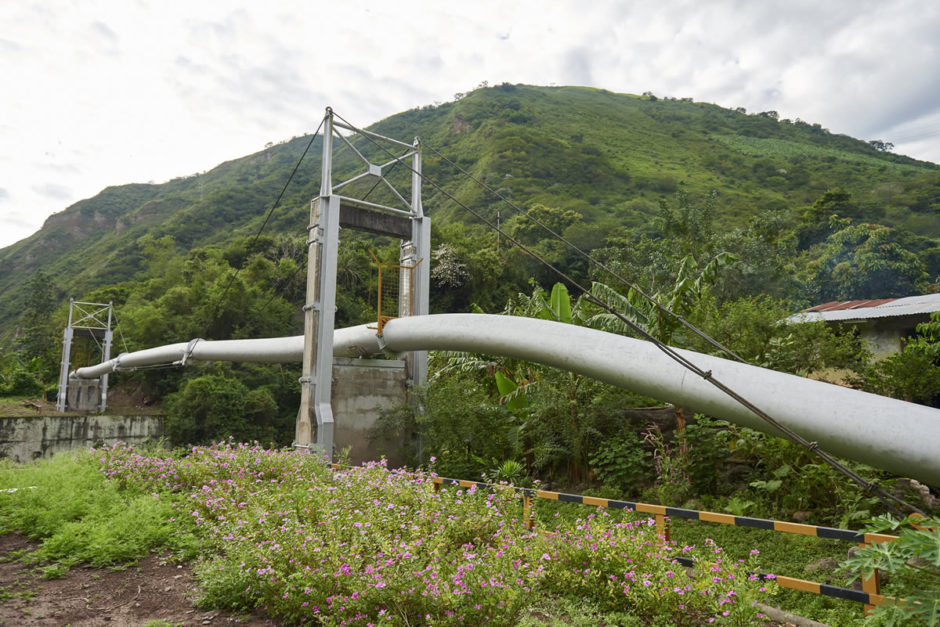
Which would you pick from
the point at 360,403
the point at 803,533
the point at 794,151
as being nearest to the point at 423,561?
the point at 803,533

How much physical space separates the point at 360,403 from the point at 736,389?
8.33 metres

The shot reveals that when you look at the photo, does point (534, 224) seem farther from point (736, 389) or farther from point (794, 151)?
point (794, 151)

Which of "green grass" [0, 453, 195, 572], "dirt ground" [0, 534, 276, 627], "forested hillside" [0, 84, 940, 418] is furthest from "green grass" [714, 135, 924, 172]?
"dirt ground" [0, 534, 276, 627]

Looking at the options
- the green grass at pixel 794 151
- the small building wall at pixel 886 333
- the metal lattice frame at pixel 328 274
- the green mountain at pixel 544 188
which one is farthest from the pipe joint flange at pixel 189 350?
the green grass at pixel 794 151

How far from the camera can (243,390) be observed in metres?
26.3

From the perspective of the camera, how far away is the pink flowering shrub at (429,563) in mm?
3717

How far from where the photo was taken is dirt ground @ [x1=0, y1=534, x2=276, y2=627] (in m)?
4.43

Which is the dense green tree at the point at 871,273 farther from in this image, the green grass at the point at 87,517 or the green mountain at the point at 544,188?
the green grass at the point at 87,517

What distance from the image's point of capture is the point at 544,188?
63.9m

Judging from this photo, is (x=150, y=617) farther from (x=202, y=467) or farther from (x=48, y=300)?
(x=48, y=300)

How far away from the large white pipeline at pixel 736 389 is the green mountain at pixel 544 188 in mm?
28903

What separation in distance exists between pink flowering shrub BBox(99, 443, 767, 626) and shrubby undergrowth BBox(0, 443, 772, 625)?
0.03 ft

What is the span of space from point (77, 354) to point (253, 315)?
1417 centimetres

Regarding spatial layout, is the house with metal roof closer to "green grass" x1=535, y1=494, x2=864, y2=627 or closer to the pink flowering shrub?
"green grass" x1=535, y1=494, x2=864, y2=627
